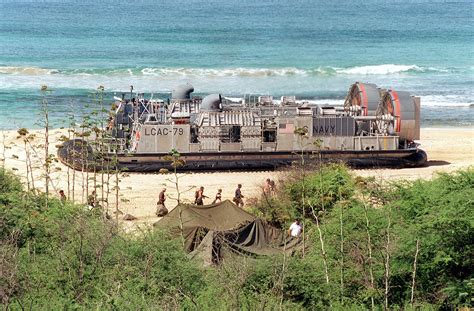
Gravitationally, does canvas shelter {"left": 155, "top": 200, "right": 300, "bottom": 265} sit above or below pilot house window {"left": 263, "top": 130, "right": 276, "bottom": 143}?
below

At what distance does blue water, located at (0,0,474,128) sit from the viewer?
5484cm

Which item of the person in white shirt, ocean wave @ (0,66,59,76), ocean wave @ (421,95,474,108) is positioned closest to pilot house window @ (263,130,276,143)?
the person in white shirt

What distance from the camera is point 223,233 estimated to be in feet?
65.8

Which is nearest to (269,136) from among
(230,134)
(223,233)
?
(230,134)

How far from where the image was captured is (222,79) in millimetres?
60281

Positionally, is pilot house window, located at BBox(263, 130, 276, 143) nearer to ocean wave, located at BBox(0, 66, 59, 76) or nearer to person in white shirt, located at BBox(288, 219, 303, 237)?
person in white shirt, located at BBox(288, 219, 303, 237)

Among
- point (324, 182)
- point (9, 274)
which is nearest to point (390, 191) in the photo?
point (324, 182)

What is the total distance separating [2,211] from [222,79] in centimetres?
4261

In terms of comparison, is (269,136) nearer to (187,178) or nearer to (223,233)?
(187,178)

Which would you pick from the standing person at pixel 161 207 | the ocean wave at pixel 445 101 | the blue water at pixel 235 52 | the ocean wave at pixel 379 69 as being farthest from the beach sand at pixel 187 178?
the ocean wave at pixel 379 69

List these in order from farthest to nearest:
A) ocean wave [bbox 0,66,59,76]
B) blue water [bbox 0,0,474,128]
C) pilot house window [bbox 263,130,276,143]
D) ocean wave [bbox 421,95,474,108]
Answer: ocean wave [bbox 0,66,59,76] < blue water [bbox 0,0,474,128] < ocean wave [bbox 421,95,474,108] < pilot house window [bbox 263,130,276,143]

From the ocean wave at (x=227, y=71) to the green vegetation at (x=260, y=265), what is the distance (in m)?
43.2

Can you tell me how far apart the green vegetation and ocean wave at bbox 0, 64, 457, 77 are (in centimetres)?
4319

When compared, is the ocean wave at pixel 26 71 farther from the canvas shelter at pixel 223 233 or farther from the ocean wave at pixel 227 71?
the canvas shelter at pixel 223 233
